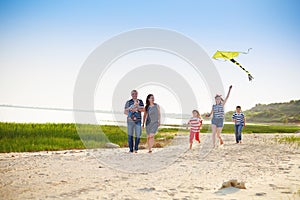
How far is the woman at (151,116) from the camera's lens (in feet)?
40.3

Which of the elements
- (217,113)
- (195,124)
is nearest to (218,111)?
(217,113)

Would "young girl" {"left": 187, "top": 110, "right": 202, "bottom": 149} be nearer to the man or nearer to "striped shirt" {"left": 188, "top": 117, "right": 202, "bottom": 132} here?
"striped shirt" {"left": 188, "top": 117, "right": 202, "bottom": 132}

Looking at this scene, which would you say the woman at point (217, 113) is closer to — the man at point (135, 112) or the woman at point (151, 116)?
the woman at point (151, 116)

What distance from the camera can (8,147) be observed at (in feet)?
43.4

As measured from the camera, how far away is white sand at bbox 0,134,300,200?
5715 mm

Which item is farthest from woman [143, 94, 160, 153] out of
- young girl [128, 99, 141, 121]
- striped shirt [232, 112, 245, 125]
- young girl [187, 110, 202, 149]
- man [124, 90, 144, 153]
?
striped shirt [232, 112, 245, 125]

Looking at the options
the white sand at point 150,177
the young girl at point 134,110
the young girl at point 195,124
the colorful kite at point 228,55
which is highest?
the colorful kite at point 228,55

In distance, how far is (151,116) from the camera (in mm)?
12312

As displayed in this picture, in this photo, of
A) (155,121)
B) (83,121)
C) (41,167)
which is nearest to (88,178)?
(41,167)

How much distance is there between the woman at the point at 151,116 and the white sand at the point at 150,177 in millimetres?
1713

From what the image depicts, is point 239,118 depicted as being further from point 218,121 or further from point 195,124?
point 195,124

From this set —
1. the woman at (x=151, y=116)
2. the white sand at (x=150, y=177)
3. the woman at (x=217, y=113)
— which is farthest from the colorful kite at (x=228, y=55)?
the white sand at (x=150, y=177)

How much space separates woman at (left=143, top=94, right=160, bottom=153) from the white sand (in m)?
1.71

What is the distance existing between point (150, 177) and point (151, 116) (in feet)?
16.8
